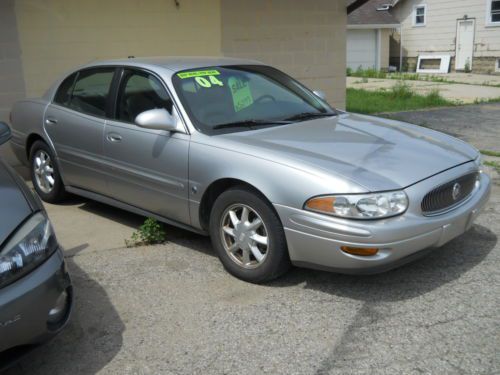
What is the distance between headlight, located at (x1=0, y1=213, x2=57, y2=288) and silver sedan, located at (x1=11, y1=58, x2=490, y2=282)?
1.38 meters

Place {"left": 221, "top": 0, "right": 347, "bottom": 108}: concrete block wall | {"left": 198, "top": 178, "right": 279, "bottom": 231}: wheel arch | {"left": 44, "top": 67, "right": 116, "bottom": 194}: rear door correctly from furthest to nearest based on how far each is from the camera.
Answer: {"left": 221, "top": 0, "right": 347, "bottom": 108}: concrete block wall
{"left": 44, "top": 67, "right": 116, "bottom": 194}: rear door
{"left": 198, "top": 178, "right": 279, "bottom": 231}: wheel arch

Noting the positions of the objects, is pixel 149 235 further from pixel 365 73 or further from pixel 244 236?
pixel 365 73

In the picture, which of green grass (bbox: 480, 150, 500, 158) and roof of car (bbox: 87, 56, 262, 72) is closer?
roof of car (bbox: 87, 56, 262, 72)

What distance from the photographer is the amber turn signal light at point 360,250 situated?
3609mm

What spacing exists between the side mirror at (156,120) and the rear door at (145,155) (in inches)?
3.6

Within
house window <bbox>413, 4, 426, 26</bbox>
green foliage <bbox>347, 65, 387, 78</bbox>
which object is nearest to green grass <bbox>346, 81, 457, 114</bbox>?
green foliage <bbox>347, 65, 387, 78</bbox>

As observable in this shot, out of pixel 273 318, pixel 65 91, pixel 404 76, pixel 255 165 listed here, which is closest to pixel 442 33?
pixel 404 76

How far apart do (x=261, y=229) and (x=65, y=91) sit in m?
2.95

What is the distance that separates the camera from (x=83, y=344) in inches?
138

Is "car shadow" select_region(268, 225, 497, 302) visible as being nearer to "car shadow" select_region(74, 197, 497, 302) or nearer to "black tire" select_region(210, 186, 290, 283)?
"car shadow" select_region(74, 197, 497, 302)

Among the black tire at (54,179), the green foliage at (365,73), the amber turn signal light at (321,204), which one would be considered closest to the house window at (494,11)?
the green foliage at (365,73)

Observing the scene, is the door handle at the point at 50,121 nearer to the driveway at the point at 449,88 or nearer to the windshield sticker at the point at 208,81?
the windshield sticker at the point at 208,81

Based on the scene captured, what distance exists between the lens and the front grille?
12.6 feet

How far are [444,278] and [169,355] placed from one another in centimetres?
204
